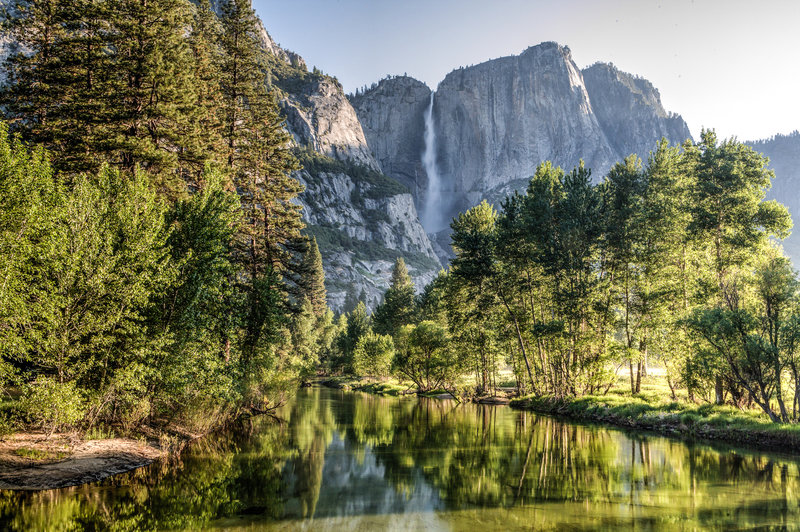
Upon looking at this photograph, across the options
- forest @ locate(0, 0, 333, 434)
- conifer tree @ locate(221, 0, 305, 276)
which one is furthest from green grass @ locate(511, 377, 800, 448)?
conifer tree @ locate(221, 0, 305, 276)

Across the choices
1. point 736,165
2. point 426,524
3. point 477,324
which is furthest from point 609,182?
point 426,524

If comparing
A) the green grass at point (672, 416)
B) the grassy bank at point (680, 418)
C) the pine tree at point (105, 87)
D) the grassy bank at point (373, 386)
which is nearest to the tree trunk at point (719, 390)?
the grassy bank at point (680, 418)

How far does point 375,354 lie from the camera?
7075cm

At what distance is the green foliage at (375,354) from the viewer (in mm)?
69812

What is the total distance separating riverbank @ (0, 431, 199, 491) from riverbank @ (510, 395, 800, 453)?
26346mm

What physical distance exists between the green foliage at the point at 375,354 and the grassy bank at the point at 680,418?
3531 centimetres

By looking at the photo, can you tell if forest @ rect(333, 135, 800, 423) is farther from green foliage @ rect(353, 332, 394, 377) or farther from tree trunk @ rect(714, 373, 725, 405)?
green foliage @ rect(353, 332, 394, 377)

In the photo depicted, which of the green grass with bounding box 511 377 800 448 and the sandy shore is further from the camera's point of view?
the green grass with bounding box 511 377 800 448

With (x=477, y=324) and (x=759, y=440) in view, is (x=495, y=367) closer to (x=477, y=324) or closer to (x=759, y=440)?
(x=477, y=324)

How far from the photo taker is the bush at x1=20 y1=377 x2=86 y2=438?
1416 cm

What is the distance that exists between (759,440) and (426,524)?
62.5 ft

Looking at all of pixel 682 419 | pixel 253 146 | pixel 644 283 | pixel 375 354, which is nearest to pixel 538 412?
pixel 682 419

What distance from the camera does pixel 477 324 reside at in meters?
45.7

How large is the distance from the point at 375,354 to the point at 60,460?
57.2 meters
